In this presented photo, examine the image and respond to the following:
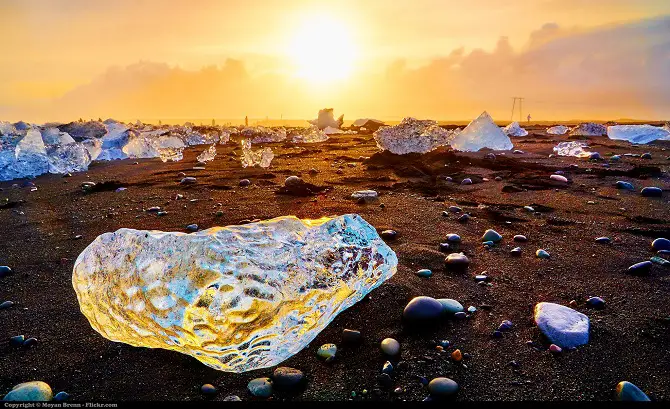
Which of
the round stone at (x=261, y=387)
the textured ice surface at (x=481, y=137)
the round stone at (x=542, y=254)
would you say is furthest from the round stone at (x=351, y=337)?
the textured ice surface at (x=481, y=137)

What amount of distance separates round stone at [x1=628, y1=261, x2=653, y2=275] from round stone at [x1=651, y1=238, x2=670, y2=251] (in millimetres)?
542

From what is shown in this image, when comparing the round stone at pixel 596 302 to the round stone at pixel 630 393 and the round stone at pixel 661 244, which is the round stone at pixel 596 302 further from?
the round stone at pixel 661 244

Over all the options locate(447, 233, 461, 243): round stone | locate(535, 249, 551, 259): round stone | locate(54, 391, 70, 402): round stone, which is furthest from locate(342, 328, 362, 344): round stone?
locate(535, 249, 551, 259): round stone

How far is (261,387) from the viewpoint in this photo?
5.96 ft

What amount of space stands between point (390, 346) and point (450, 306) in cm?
50

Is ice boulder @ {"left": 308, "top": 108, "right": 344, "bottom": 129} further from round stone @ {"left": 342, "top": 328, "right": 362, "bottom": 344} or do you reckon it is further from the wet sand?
round stone @ {"left": 342, "top": 328, "right": 362, "bottom": 344}

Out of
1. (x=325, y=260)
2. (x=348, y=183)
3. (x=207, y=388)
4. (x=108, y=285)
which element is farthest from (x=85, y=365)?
(x=348, y=183)

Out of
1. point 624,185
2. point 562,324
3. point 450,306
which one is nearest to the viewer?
point 562,324

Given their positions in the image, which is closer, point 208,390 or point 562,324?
point 208,390

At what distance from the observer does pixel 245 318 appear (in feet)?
5.78

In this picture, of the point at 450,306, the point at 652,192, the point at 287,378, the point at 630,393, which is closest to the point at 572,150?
the point at 652,192

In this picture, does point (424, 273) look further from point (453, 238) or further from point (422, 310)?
point (453, 238)

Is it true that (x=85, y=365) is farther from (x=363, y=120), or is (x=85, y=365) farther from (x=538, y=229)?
(x=363, y=120)

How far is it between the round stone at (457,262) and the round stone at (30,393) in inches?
92.6
